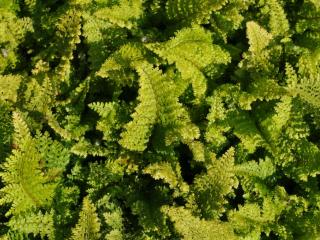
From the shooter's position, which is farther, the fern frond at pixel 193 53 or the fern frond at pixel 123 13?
the fern frond at pixel 123 13

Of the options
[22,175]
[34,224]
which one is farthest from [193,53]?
[34,224]

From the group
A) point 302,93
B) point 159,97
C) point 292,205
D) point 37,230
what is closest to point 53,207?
point 37,230

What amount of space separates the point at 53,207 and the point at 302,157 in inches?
97.6

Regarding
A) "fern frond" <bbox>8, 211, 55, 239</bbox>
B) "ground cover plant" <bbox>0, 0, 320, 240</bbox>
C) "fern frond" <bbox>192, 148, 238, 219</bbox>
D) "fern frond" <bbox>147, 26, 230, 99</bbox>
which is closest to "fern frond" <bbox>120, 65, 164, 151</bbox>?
"ground cover plant" <bbox>0, 0, 320, 240</bbox>

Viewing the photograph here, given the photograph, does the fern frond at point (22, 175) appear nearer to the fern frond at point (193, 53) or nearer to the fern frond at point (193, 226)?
the fern frond at point (193, 226)

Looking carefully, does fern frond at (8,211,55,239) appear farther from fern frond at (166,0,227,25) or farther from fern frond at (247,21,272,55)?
fern frond at (247,21,272,55)

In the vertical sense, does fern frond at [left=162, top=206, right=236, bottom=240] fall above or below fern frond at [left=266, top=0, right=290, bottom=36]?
below

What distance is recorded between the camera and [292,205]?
484 centimetres

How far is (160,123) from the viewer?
4820 millimetres

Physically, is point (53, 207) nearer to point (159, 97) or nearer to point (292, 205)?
point (159, 97)

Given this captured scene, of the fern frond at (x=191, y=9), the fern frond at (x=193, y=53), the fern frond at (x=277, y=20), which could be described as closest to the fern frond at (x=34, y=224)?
the fern frond at (x=193, y=53)

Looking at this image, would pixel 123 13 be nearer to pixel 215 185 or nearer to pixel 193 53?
pixel 193 53

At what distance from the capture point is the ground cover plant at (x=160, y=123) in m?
4.57

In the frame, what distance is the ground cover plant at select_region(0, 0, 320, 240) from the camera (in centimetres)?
457
